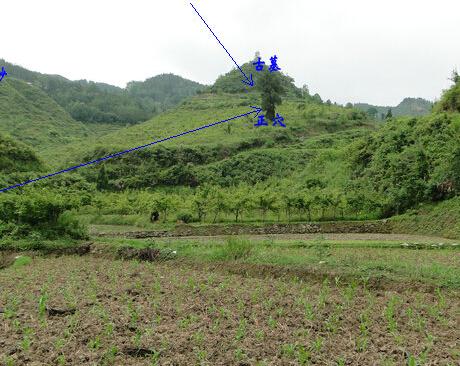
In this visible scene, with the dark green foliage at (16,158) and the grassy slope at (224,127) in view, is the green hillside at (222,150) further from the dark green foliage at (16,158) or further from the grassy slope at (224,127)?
the dark green foliage at (16,158)

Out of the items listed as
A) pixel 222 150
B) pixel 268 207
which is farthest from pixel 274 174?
pixel 268 207

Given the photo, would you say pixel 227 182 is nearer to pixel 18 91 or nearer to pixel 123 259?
pixel 123 259

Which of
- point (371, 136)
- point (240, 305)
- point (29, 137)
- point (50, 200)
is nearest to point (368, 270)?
point (240, 305)

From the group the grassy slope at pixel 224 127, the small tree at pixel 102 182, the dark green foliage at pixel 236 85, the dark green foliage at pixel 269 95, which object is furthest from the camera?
the dark green foliage at pixel 236 85

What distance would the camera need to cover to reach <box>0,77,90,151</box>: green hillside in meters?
82.1

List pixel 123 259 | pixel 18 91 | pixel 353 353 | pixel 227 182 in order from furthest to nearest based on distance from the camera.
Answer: pixel 18 91
pixel 227 182
pixel 123 259
pixel 353 353

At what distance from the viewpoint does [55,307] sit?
10375 millimetres

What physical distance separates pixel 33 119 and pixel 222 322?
93.5 metres

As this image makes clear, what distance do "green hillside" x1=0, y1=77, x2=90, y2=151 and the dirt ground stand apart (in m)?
72.8

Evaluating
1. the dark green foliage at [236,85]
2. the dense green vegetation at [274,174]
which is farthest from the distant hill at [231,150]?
the dark green foliage at [236,85]

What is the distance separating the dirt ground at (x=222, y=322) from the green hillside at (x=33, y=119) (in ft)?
239

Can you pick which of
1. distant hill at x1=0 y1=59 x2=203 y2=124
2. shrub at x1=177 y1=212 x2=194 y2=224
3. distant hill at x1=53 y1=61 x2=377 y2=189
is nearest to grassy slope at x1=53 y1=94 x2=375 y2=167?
distant hill at x1=53 y1=61 x2=377 y2=189

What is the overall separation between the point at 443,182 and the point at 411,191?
6.35 feet

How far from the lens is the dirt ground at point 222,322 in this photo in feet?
24.8
